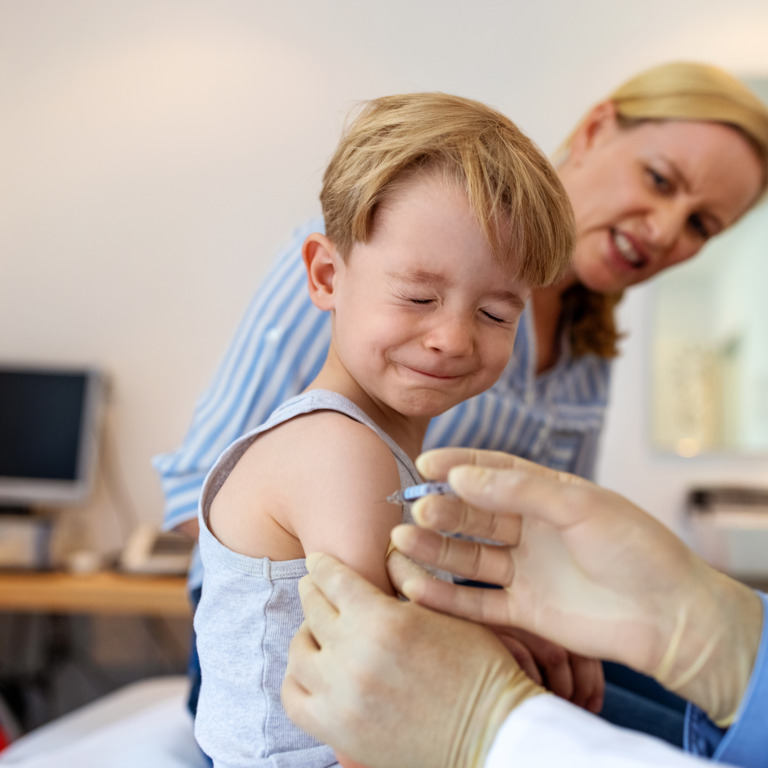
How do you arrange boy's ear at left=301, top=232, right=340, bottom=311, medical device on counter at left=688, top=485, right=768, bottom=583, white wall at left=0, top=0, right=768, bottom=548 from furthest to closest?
white wall at left=0, top=0, right=768, bottom=548 < medical device on counter at left=688, top=485, right=768, bottom=583 < boy's ear at left=301, top=232, right=340, bottom=311

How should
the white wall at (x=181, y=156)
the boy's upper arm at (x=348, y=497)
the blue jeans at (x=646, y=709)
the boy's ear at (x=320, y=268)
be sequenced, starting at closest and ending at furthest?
the boy's upper arm at (x=348, y=497), the boy's ear at (x=320, y=268), the blue jeans at (x=646, y=709), the white wall at (x=181, y=156)

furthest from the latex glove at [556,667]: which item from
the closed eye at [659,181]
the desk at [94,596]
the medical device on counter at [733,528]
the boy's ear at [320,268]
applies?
the medical device on counter at [733,528]

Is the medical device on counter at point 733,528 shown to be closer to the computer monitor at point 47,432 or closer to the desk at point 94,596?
the desk at point 94,596

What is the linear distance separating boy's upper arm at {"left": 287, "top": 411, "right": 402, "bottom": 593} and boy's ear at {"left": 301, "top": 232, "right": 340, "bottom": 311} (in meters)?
0.16

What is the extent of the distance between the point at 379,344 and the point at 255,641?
25 centimetres

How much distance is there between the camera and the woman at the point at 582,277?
0.99 meters

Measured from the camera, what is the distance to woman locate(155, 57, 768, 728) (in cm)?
99

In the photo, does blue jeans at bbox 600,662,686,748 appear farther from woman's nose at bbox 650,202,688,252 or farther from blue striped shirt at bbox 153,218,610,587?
woman's nose at bbox 650,202,688,252

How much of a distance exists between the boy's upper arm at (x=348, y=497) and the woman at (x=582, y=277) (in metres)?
0.39

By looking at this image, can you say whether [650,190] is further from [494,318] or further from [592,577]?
[592,577]

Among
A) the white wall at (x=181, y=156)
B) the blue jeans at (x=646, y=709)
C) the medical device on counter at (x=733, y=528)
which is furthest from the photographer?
the white wall at (x=181, y=156)

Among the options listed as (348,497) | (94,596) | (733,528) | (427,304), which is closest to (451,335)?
(427,304)

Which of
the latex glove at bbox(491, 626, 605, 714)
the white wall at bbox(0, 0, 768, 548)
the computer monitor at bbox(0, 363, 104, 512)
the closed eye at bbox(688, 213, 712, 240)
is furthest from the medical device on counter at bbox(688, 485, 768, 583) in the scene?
the computer monitor at bbox(0, 363, 104, 512)

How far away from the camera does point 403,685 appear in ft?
1.68
